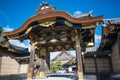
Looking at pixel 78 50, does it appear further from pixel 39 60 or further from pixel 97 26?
pixel 39 60

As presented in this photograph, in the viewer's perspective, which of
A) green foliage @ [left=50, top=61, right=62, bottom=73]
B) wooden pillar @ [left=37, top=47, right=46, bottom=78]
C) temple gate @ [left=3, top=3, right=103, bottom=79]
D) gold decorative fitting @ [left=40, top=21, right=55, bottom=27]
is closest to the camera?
temple gate @ [left=3, top=3, right=103, bottom=79]

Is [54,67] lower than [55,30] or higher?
lower

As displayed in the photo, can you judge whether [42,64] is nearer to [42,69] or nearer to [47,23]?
[42,69]

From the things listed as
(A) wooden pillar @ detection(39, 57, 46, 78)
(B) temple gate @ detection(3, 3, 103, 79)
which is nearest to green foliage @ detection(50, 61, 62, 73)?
(A) wooden pillar @ detection(39, 57, 46, 78)

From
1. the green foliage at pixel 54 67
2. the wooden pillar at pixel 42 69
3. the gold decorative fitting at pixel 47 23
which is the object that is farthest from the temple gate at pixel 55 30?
the green foliage at pixel 54 67

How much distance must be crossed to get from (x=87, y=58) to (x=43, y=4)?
20.3 ft

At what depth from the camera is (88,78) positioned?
10227 millimetres

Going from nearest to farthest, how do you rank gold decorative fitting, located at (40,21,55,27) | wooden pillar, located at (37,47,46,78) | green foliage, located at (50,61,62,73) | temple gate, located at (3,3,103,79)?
temple gate, located at (3,3,103,79) < gold decorative fitting, located at (40,21,55,27) < wooden pillar, located at (37,47,46,78) < green foliage, located at (50,61,62,73)

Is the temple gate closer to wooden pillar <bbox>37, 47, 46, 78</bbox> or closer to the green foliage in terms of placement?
wooden pillar <bbox>37, 47, 46, 78</bbox>

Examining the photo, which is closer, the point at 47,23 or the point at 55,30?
the point at 47,23

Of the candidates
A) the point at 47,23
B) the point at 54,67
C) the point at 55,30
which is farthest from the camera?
the point at 54,67

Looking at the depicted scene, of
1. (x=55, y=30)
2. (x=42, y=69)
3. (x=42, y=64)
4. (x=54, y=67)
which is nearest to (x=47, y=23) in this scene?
(x=55, y=30)

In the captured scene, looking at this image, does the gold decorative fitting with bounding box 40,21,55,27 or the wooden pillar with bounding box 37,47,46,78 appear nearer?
the gold decorative fitting with bounding box 40,21,55,27

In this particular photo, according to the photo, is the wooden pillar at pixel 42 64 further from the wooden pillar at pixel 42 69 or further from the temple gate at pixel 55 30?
the temple gate at pixel 55 30
